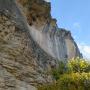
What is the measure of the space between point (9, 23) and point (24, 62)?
2568 millimetres

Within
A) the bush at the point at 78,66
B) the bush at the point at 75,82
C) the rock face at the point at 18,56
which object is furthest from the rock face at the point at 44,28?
the bush at the point at 75,82

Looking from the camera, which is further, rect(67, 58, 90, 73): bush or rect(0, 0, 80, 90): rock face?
rect(67, 58, 90, 73): bush

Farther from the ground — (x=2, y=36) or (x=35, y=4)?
(x=35, y=4)

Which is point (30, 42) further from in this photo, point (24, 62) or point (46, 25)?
point (46, 25)

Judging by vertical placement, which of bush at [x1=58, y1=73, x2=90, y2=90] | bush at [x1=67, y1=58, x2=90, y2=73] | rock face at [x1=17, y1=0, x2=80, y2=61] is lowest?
bush at [x1=58, y1=73, x2=90, y2=90]

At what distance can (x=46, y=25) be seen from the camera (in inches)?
1377

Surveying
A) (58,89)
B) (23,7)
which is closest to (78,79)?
(58,89)

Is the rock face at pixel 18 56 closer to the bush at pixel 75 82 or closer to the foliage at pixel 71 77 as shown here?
the foliage at pixel 71 77

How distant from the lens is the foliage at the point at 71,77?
24.3 m

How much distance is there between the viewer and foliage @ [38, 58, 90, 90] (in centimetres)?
2431

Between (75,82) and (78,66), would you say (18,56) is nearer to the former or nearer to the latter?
(75,82)

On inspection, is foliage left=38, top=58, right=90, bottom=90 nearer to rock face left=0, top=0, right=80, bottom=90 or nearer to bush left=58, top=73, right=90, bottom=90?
bush left=58, top=73, right=90, bottom=90

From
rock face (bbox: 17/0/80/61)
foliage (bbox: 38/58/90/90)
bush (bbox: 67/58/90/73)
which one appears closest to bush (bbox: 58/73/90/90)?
foliage (bbox: 38/58/90/90)

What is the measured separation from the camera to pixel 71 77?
84.7 feet
